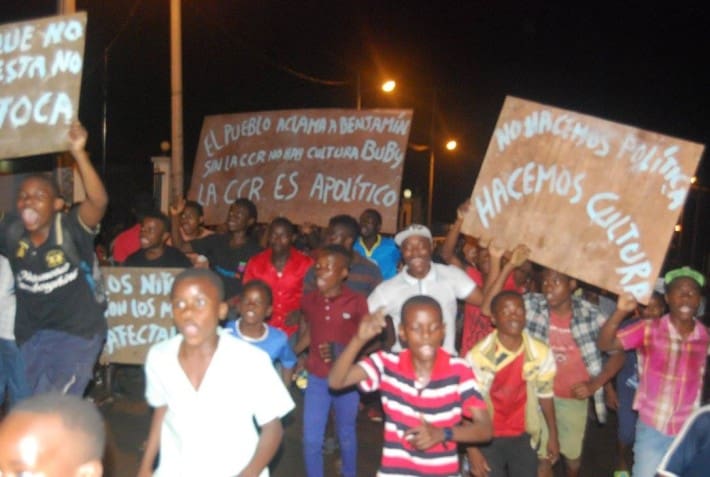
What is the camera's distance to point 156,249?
7109 mm

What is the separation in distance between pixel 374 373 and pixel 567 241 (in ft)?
7.31

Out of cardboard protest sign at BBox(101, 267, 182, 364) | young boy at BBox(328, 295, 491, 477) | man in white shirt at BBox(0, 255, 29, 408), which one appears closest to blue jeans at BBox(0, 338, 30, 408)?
man in white shirt at BBox(0, 255, 29, 408)

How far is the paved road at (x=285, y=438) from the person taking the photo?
6645 mm

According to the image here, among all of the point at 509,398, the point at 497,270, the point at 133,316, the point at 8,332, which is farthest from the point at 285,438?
the point at 509,398

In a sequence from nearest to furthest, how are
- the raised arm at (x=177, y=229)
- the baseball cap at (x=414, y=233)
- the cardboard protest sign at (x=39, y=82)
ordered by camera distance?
the cardboard protest sign at (x=39, y=82)
the baseball cap at (x=414, y=233)
the raised arm at (x=177, y=229)

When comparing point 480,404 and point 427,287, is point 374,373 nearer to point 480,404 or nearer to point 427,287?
point 480,404

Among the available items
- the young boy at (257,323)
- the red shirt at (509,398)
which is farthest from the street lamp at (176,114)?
the red shirt at (509,398)

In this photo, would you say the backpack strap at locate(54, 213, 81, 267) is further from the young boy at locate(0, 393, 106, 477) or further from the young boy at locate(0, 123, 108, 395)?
the young boy at locate(0, 393, 106, 477)

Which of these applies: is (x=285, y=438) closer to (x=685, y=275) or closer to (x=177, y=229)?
(x=177, y=229)

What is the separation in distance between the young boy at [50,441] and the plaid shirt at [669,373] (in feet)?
12.8

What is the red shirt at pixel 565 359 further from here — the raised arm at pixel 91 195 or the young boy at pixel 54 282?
the raised arm at pixel 91 195

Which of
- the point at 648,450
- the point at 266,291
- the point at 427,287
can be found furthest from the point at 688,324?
the point at 266,291

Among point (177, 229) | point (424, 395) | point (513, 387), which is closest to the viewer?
point (424, 395)

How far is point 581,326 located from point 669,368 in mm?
693
